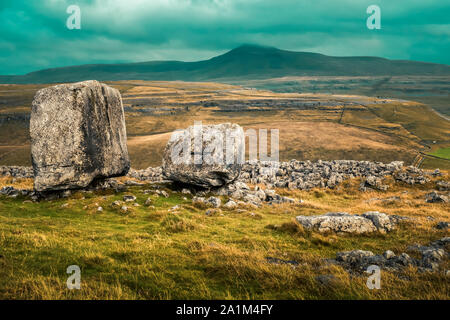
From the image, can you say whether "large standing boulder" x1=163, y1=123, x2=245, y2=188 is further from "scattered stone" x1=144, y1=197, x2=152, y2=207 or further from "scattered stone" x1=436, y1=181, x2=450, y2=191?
"scattered stone" x1=436, y1=181, x2=450, y2=191

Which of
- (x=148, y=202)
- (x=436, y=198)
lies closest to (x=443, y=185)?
(x=436, y=198)

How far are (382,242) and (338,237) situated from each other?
5.83ft

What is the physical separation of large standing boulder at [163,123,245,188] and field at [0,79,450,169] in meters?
38.3

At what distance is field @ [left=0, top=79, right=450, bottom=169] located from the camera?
221ft

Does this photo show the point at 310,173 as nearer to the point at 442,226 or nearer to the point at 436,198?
the point at 436,198

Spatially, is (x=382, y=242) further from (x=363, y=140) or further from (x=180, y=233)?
(x=363, y=140)

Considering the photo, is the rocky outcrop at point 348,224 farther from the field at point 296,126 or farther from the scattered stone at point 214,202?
the field at point 296,126

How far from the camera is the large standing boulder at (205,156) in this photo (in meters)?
20.9

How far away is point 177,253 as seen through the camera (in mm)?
9680

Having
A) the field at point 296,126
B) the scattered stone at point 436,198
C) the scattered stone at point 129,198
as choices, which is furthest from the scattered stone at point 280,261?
the field at point 296,126

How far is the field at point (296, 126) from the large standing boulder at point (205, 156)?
38347 mm

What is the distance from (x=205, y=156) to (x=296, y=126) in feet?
261

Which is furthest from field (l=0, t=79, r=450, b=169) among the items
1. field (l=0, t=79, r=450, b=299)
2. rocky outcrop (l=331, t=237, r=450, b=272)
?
rocky outcrop (l=331, t=237, r=450, b=272)
